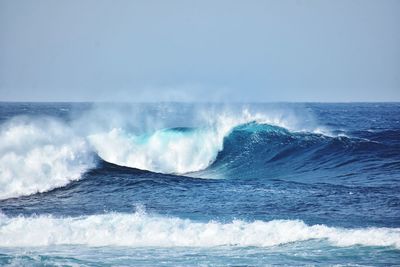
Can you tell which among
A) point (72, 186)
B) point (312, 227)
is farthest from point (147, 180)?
point (312, 227)

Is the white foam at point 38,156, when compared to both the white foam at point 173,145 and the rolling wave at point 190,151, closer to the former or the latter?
the rolling wave at point 190,151

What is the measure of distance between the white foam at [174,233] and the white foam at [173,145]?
11.2m

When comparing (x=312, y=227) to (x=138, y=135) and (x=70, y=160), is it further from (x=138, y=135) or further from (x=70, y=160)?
(x=138, y=135)

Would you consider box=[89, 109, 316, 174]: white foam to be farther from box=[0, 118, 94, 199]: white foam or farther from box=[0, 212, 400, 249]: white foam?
box=[0, 212, 400, 249]: white foam

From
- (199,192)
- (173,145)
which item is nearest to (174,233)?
(199,192)

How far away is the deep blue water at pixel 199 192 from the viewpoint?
12969 millimetres

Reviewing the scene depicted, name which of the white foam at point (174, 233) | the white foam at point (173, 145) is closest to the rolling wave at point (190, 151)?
the white foam at point (173, 145)

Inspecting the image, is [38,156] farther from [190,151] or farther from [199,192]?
[190,151]

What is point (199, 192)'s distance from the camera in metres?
19.7

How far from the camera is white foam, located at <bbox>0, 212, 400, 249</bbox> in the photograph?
531 inches

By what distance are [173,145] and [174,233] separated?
14.6 m

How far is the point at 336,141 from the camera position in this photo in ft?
89.2

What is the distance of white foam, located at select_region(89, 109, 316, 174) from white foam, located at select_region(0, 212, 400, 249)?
1123cm

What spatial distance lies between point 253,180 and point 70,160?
A: 7.36 m
